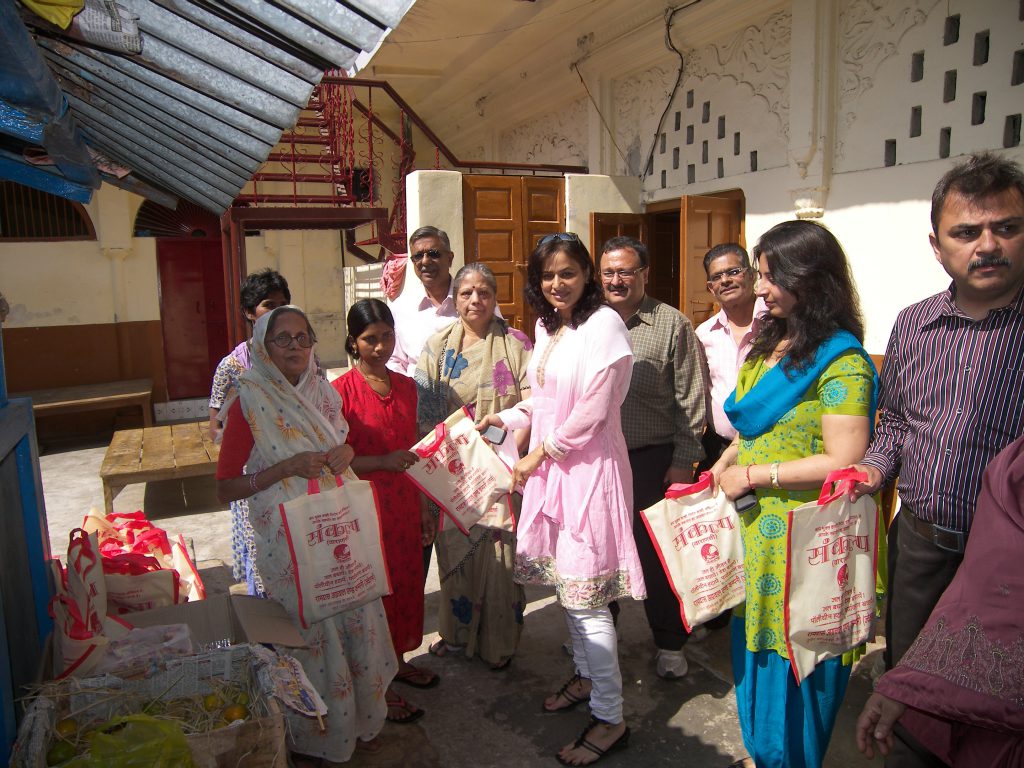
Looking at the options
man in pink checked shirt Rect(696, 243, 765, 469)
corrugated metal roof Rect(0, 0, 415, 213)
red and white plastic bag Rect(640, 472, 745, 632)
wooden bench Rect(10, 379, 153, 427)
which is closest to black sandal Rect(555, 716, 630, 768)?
red and white plastic bag Rect(640, 472, 745, 632)

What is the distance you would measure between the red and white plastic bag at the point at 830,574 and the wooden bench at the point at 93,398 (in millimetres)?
8037

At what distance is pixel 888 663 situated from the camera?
84.4 inches

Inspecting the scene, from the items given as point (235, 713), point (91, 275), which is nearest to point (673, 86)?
point (235, 713)

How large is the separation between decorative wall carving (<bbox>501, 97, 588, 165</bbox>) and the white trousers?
6.93 meters

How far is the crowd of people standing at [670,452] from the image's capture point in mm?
1662

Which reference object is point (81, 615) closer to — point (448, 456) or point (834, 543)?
point (448, 456)

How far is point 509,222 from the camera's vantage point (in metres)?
6.98

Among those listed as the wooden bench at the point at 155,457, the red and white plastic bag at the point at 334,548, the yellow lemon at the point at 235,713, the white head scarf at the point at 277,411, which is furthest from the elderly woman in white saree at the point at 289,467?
the wooden bench at the point at 155,457

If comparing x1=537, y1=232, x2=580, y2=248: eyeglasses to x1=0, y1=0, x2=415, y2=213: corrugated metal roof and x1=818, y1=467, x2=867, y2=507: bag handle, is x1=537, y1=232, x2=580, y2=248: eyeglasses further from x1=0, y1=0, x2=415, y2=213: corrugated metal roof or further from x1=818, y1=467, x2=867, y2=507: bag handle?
x1=818, y1=467, x2=867, y2=507: bag handle

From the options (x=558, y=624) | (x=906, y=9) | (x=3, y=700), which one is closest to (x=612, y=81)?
(x=906, y=9)

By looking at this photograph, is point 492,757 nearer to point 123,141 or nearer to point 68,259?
point 123,141

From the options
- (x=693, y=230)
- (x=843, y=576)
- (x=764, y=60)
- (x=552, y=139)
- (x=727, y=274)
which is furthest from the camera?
(x=552, y=139)

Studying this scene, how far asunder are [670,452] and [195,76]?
7.46 feet

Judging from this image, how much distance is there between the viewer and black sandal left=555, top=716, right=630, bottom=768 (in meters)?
2.46
